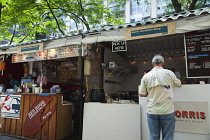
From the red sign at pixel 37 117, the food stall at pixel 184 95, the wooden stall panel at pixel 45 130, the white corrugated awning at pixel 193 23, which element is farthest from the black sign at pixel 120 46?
the wooden stall panel at pixel 45 130

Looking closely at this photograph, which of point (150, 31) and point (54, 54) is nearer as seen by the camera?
point (150, 31)

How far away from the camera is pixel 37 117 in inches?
210

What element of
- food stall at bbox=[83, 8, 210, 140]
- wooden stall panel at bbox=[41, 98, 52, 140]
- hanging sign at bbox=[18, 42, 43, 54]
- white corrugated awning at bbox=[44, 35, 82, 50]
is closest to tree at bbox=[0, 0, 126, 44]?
hanging sign at bbox=[18, 42, 43, 54]

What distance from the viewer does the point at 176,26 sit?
3.67 m

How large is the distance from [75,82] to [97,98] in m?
3.87

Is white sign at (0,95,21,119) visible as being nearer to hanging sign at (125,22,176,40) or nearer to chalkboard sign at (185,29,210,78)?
hanging sign at (125,22,176,40)

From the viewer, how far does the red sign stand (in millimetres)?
5203

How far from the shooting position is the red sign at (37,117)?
17.1 ft

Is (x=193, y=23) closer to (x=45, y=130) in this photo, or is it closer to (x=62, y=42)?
(x=62, y=42)

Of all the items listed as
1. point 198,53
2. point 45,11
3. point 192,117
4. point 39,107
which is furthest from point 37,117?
point 45,11

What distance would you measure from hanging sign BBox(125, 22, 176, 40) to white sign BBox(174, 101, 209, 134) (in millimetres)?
1597

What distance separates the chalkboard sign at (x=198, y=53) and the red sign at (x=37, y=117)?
4.04 m

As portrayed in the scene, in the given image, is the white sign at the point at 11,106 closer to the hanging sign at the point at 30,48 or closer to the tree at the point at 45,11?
the hanging sign at the point at 30,48

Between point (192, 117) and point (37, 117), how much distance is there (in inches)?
175
